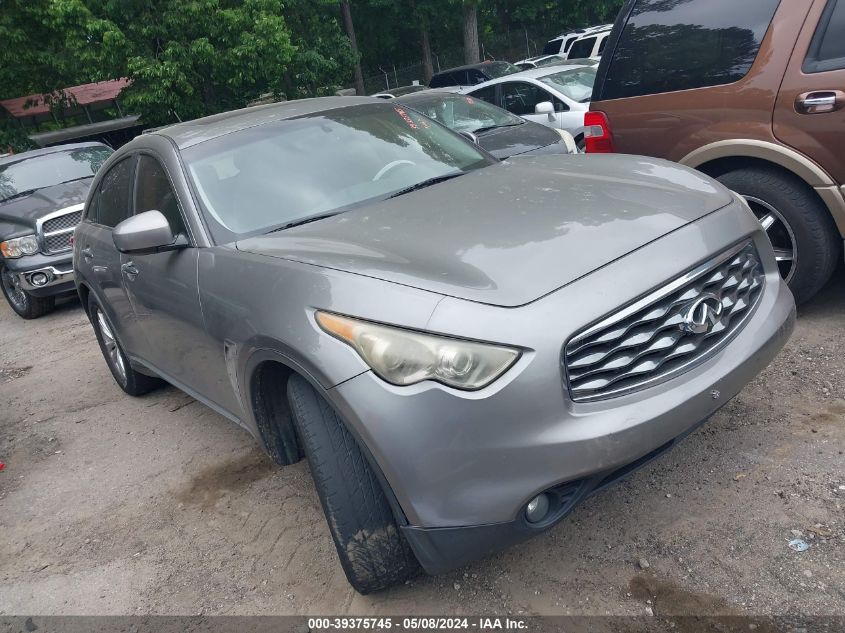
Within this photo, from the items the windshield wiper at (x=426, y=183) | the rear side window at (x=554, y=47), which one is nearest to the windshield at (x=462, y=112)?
the windshield wiper at (x=426, y=183)

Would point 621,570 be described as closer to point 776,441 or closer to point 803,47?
point 776,441

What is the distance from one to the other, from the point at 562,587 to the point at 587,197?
143 centimetres

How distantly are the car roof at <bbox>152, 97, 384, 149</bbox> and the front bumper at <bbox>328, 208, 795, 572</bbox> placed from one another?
6.47ft

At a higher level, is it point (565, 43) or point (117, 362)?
point (117, 362)

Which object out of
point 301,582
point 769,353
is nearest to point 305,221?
point 301,582

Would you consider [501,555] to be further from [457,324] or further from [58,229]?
[58,229]

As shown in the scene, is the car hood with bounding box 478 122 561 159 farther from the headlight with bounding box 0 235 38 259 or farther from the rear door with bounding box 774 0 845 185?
the headlight with bounding box 0 235 38 259

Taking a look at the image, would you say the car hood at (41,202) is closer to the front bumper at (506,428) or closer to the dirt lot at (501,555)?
the dirt lot at (501,555)

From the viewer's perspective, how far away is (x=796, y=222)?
3854 millimetres

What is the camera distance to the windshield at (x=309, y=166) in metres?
3.22

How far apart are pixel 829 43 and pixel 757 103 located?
0.42 m

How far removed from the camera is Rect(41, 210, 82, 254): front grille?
792cm

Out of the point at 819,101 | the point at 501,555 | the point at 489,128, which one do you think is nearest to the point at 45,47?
the point at 489,128

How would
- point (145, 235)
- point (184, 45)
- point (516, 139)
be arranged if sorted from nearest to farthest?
point (145, 235) → point (516, 139) → point (184, 45)
